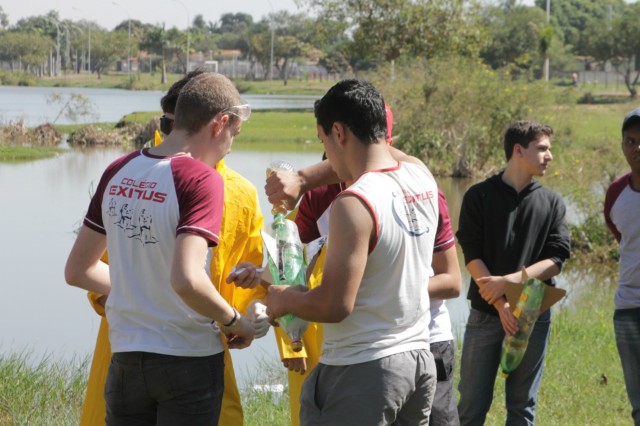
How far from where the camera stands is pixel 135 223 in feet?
11.3

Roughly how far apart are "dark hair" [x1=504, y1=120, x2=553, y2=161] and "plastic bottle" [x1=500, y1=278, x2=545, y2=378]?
870 mm

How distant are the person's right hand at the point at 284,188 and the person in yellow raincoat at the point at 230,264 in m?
0.23

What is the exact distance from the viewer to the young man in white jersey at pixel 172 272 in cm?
342

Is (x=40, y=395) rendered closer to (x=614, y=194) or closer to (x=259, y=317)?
(x=259, y=317)

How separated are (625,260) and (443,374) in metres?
1.46

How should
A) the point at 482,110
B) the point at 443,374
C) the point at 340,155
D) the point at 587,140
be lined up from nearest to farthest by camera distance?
1. the point at 340,155
2. the point at 443,374
3. the point at 482,110
4. the point at 587,140

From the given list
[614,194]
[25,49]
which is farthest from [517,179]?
[25,49]

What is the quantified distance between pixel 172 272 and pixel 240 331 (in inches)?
18.5

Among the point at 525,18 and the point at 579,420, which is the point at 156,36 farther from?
the point at 579,420

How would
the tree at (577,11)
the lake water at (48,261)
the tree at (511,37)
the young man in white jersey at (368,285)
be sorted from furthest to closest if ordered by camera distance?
the tree at (577,11) < the tree at (511,37) < the lake water at (48,261) < the young man in white jersey at (368,285)

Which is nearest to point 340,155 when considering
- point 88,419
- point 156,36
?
point 88,419

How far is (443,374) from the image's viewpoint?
4219 millimetres

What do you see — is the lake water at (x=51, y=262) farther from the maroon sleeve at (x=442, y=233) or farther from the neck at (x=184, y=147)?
the neck at (x=184, y=147)

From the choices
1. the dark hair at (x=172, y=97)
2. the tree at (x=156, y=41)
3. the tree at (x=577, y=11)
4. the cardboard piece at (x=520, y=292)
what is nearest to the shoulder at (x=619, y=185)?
the cardboard piece at (x=520, y=292)
